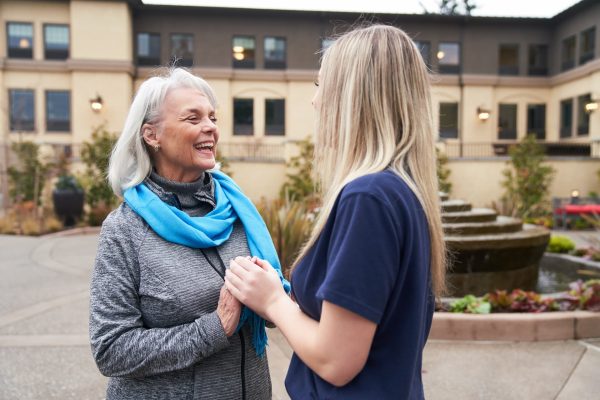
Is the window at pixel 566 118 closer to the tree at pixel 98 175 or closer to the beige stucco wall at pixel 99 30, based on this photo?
the tree at pixel 98 175

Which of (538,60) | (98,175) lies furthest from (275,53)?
(538,60)

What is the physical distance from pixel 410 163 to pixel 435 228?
0.73ft

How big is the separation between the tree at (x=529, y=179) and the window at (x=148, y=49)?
17.9 metres

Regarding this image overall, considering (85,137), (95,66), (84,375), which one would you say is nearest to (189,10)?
(95,66)

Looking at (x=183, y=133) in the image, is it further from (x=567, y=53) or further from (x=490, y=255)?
(x=567, y=53)

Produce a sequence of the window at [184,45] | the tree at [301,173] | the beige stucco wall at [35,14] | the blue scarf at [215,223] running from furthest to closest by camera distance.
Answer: the window at [184,45] → the beige stucco wall at [35,14] → the tree at [301,173] → the blue scarf at [215,223]

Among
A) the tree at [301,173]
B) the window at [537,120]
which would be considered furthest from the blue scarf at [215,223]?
the window at [537,120]

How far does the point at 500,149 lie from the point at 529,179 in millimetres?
6278

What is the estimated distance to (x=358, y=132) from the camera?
1.40 m

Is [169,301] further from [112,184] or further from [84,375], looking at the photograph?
[84,375]

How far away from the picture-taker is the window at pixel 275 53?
83.5 feet

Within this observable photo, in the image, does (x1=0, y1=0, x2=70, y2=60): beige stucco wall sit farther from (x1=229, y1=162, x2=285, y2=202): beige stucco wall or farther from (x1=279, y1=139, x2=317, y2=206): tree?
(x1=279, y1=139, x2=317, y2=206): tree

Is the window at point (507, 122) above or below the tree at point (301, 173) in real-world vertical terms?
above

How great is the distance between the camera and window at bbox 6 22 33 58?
23.6m
